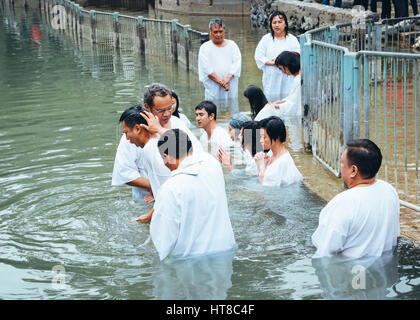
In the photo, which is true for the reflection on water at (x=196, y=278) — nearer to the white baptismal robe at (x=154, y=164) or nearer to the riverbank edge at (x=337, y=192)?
the white baptismal robe at (x=154, y=164)

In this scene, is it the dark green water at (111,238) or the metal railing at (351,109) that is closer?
the dark green water at (111,238)

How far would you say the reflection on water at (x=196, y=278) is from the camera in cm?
593

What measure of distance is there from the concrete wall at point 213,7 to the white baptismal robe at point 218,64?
20254 mm

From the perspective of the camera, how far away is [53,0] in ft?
118

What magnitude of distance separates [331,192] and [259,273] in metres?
2.31

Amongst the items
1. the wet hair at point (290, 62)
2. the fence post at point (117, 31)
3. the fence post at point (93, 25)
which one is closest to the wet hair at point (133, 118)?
the wet hair at point (290, 62)

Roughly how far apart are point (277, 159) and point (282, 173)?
0.18 m

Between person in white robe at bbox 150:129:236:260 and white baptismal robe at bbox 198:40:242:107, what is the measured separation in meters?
6.63

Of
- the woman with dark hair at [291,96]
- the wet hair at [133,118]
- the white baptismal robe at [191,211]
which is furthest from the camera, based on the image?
the woman with dark hair at [291,96]

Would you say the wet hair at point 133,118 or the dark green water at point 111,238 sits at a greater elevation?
the wet hair at point 133,118

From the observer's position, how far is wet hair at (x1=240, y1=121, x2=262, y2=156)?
344 inches

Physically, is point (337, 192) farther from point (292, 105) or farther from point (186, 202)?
point (186, 202)

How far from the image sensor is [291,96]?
1027 centimetres
